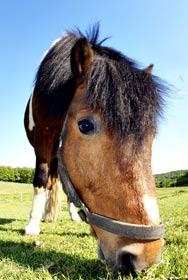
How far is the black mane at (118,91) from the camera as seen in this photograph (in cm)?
313

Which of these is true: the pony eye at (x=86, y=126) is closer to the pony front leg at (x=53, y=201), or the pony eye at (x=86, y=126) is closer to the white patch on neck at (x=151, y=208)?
the white patch on neck at (x=151, y=208)

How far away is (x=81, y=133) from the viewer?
335 centimetres

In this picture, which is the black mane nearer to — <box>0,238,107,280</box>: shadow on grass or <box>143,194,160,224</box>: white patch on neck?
<box>143,194,160,224</box>: white patch on neck

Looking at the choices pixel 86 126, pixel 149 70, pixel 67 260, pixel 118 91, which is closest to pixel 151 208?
pixel 86 126

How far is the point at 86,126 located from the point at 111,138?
313mm

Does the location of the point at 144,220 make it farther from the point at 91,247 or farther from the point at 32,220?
the point at 32,220

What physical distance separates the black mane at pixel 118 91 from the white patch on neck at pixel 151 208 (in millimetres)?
514

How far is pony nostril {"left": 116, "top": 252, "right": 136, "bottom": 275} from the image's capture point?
106 inches

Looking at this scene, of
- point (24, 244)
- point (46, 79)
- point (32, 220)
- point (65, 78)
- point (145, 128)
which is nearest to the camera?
point (145, 128)

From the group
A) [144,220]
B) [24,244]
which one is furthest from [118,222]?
[24,244]

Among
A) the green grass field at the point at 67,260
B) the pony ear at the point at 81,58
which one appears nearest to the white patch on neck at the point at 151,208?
the green grass field at the point at 67,260

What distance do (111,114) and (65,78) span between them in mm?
960

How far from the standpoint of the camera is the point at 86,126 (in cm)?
333

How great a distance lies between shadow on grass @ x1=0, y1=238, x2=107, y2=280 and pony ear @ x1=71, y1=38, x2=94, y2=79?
6.04 ft
